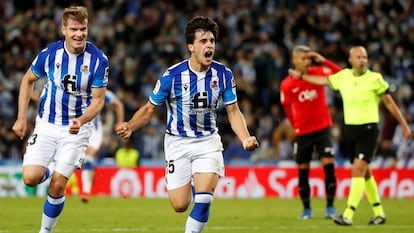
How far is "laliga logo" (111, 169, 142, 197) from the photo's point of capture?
21047 millimetres

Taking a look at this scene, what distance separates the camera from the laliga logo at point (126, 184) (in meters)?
21.0

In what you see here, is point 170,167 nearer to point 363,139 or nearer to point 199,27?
point 199,27

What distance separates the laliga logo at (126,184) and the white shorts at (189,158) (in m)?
11.0

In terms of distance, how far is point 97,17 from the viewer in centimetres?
2661

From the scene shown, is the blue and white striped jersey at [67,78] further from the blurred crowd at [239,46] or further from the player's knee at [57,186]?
the blurred crowd at [239,46]

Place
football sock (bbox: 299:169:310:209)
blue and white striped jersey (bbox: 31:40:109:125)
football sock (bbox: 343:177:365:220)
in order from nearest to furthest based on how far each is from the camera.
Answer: blue and white striped jersey (bbox: 31:40:109:125)
football sock (bbox: 343:177:365:220)
football sock (bbox: 299:169:310:209)

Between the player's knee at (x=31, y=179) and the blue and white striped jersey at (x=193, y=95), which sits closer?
the blue and white striped jersey at (x=193, y=95)

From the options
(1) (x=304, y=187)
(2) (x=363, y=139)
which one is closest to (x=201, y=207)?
(2) (x=363, y=139)

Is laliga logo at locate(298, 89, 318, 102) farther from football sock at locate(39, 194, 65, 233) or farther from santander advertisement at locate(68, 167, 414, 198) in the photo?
football sock at locate(39, 194, 65, 233)

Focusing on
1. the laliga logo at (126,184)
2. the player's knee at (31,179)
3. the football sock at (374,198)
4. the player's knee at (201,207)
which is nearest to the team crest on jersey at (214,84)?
the player's knee at (201,207)

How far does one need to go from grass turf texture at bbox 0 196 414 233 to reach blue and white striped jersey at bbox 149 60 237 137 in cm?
274

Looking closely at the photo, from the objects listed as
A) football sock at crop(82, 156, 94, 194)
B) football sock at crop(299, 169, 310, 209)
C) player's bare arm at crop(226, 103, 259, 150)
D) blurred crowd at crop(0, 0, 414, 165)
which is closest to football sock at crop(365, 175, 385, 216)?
football sock at crop(299, 169, 310, 209)

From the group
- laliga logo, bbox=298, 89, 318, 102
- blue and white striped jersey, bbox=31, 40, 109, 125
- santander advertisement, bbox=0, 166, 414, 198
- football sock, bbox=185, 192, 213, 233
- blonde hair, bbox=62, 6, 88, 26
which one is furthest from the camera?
santander advertisement, bbox=0, 166, 414, 198

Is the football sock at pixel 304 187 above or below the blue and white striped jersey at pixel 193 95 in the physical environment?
below
